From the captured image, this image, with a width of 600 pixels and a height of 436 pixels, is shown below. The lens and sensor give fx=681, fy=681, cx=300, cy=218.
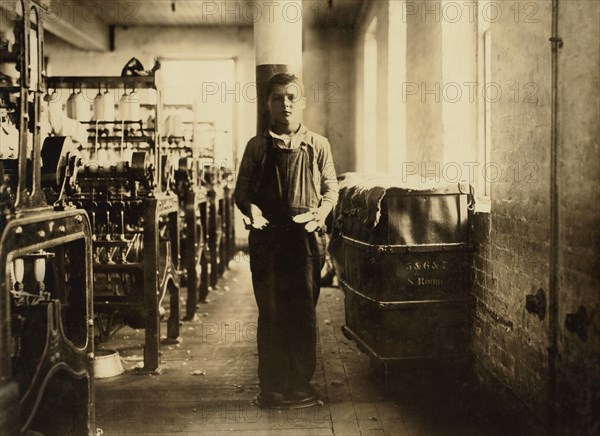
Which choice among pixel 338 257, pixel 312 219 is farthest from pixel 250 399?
pixel 338 257

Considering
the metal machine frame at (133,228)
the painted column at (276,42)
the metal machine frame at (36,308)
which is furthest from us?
the metal machine frame at (133,228)

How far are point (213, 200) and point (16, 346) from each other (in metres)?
6.13

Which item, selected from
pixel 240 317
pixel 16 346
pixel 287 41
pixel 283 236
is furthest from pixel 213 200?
pixel 16 346

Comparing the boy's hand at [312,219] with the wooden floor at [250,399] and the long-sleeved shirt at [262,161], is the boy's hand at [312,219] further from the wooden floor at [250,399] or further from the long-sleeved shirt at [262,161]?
the wooden floor at [250,399]

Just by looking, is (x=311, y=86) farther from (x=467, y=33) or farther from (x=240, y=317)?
(x=467, y=33)

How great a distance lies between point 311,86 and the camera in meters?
13.1

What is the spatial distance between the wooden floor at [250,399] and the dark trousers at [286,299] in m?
0.25

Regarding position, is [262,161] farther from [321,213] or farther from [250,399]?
[250,399]

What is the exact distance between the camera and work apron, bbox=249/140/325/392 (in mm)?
4152

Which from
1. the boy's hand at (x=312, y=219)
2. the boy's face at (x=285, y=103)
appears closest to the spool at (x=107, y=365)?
the boy's hand at (x=312, y=219)

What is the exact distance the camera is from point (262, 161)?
4160mm

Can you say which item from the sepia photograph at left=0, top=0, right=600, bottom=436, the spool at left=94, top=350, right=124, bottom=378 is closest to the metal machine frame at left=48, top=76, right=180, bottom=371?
the sepia photograph at left=0, top=0, right=600, bottom=436

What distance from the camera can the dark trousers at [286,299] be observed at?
4.18 meters

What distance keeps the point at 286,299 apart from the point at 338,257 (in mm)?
1172
